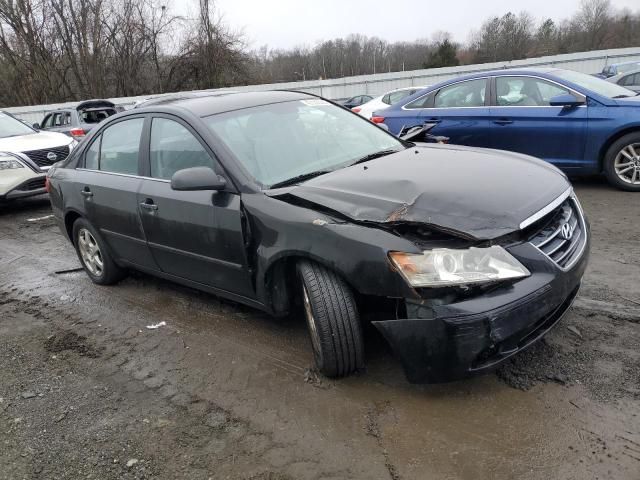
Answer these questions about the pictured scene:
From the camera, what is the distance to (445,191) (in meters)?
2.71

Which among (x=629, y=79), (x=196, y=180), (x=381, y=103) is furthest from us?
(x=381, y=103)

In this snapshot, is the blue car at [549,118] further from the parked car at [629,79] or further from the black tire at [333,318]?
the parked car at [629,79]

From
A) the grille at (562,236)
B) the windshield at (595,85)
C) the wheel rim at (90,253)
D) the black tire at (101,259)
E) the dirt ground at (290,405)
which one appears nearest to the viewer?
the dirt ground at (290,405)

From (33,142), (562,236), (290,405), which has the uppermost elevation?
(33,142)

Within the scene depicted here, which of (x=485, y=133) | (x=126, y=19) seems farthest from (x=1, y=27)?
(x=485, y=133)

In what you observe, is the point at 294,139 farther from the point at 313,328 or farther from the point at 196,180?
the point at 313,328

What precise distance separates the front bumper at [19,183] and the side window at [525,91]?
23.9 ft

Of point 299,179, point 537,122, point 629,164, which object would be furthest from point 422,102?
point 299,179

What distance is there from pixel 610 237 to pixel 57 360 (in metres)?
4.79

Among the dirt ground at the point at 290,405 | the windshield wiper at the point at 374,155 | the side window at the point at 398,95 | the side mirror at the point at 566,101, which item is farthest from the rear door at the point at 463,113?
the side window at the point at 398,95

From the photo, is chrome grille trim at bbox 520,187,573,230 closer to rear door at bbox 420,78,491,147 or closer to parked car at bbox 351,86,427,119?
rear door at bbox 420,78,491,147

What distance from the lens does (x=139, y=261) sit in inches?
166

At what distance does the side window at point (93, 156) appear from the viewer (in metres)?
4.51

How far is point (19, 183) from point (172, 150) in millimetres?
5967
